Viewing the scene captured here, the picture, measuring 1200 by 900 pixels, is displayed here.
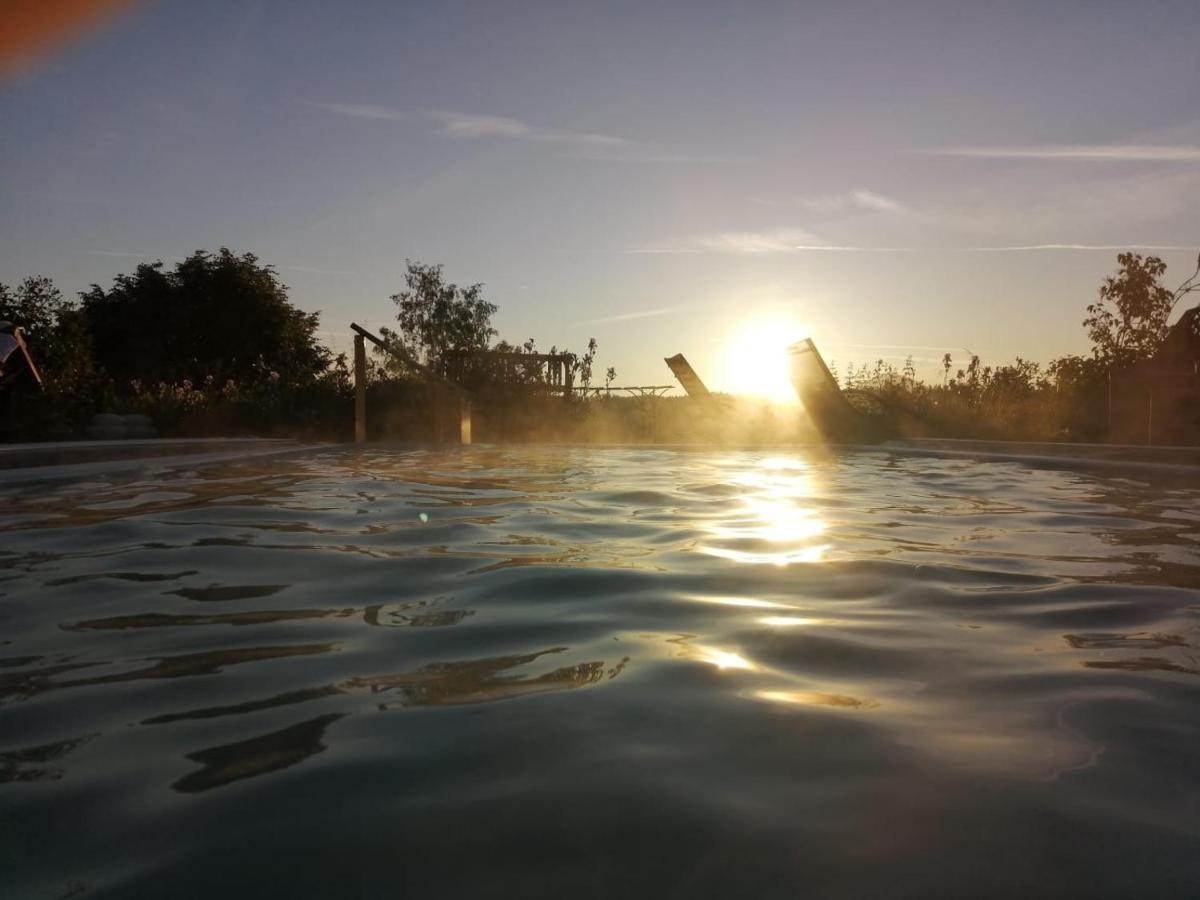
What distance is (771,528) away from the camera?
177 inches

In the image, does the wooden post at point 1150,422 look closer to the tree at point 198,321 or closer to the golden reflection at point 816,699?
the golden reflection at point 816,699

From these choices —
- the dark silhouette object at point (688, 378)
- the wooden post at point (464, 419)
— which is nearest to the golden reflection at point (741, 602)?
the wooden post at point (464, 419)

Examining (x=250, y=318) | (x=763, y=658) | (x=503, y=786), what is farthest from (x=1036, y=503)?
(x=250, y=318)

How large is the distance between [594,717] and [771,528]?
296 cm

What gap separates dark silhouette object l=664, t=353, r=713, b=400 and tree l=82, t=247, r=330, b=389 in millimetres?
22300

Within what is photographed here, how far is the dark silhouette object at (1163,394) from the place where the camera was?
9984mm

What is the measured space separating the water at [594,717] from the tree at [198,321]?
32587mm

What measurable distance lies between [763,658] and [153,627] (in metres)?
1.87

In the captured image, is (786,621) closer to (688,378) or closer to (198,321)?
(688,378)

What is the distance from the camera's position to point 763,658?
2172 mm

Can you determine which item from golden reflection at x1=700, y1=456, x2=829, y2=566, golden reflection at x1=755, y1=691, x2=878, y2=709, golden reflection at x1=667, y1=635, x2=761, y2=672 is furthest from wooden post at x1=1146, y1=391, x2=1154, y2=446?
golden reflection at x1=755, y1=691, x2=878, y2=709

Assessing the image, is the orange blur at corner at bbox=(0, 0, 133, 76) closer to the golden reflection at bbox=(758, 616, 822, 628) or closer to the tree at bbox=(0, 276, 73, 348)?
the golden reflection at bbox=(758, 616, 822, 628)

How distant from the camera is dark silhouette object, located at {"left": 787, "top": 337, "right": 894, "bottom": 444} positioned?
13711 millimetres

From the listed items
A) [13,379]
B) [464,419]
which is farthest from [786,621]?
[13,379]
